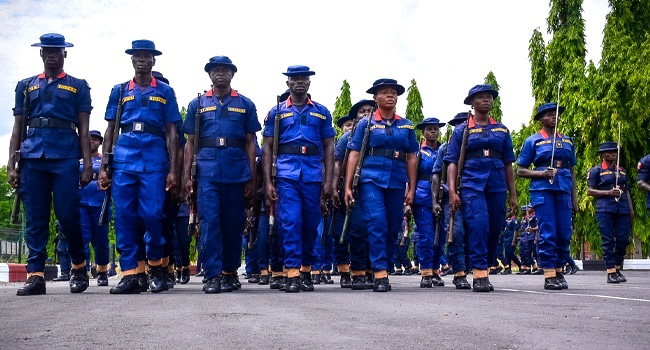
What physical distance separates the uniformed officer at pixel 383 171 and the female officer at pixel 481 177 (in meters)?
0.54

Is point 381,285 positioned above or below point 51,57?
below

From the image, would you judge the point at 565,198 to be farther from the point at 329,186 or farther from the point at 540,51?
the point at 540,51

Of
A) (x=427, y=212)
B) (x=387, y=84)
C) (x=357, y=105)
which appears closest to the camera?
(x=387, y=84)

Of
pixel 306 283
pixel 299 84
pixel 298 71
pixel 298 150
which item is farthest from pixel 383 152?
pixel 306 283

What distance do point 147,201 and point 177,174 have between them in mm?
493

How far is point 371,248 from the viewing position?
1010 cm

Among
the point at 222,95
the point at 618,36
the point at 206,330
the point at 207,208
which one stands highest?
the point at 618,36

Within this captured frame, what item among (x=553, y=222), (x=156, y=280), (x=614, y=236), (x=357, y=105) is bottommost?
(x=156, y=280)

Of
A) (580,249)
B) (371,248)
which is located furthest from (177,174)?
(580,249)

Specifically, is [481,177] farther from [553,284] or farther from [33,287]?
[33,287]

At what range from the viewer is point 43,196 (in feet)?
31.2

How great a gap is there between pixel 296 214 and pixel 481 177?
7.18 ft

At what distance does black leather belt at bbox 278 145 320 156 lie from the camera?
10.3 meters

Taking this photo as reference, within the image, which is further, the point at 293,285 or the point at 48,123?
the point at 293,285
